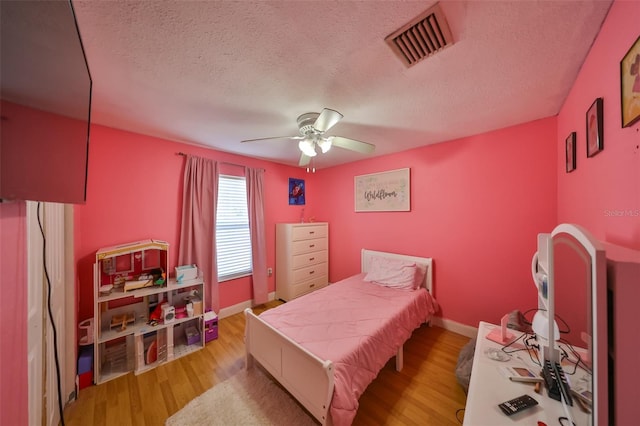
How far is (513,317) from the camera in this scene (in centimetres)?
188

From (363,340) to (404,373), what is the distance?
74cm

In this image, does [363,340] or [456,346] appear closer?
[363,340]

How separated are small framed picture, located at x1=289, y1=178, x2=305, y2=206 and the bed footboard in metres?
2.34

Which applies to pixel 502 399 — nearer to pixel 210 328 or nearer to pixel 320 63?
pixel 320 63

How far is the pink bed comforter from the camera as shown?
1435 mm

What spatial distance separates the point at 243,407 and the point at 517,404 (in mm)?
1751

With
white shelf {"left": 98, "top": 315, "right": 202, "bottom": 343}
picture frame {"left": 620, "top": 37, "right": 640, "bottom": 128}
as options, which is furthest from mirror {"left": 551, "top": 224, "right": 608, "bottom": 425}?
white shelf {"left": 98, "top": 315, "right": 202, "bottom": 343}

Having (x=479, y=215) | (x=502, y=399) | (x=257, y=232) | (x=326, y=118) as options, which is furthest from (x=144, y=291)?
(x=479, y=215)

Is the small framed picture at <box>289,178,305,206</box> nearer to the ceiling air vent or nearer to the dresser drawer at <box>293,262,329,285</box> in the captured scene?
the dresser drawer at <box>293,262,329,285</box>

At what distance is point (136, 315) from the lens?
2.27 metres

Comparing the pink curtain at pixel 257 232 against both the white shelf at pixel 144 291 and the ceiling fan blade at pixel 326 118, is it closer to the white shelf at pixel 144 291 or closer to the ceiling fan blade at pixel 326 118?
the white shelf at pixel 144 291

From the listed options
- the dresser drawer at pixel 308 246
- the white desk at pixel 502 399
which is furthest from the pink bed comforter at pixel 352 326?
the dresser drawer at pixel 308 246

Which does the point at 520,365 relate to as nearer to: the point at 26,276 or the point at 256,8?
the point at 256,8

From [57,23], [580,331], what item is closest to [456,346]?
A: [580,331]
